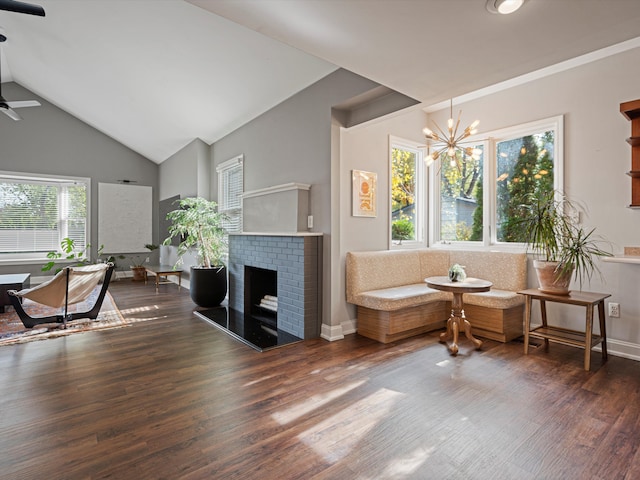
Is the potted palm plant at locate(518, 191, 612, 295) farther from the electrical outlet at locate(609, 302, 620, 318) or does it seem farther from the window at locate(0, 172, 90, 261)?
the window at locate(0, 172, 90, 261)

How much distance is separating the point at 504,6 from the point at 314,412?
2514 mm

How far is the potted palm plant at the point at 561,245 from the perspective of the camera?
129 inches

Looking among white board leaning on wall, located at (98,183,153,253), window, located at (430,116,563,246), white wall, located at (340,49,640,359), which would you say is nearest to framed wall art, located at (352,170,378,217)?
white wall, located at (340,49,640,359)

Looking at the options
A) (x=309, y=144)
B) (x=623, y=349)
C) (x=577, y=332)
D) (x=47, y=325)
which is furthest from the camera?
(x=47, y=325)

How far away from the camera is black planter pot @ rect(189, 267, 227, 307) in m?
5.21

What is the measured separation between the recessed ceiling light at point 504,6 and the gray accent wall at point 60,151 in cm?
853

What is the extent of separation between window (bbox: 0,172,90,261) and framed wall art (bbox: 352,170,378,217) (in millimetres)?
6887

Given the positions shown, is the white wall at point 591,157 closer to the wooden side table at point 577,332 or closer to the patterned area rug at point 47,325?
the wooden side table at point 577,332

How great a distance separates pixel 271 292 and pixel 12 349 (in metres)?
2.82

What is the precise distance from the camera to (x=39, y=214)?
7.49 metres

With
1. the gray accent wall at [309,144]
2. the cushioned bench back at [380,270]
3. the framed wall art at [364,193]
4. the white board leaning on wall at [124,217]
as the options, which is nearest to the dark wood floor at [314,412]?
the cushioned bench back at [380,270]

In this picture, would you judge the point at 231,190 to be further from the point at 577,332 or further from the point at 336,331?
the point at 577,332

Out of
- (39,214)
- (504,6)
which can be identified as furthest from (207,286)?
(39,214)

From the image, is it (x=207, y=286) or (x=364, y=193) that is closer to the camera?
(x=364, y=193)
